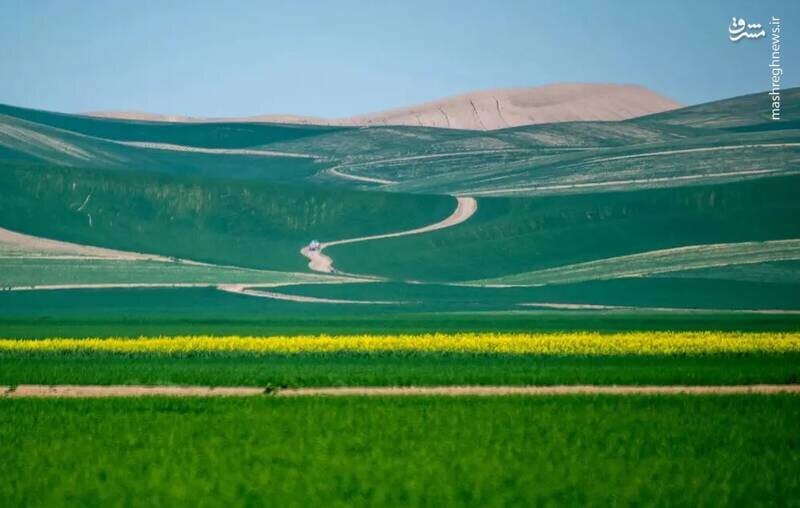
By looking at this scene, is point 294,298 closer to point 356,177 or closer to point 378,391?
point 378,391

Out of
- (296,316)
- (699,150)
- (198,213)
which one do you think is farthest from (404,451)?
(699,150)

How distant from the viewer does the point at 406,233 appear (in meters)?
115

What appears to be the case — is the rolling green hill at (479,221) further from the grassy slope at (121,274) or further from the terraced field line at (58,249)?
the terraced field line at (58,249)

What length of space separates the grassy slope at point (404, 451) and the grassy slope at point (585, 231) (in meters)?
73.1

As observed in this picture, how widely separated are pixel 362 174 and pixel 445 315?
9896cm

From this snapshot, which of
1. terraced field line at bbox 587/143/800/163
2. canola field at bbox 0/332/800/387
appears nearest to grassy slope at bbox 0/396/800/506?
canola field at bbox 0/332/800/387

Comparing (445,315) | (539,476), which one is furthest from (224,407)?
(445,315)

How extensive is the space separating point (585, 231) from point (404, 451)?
86.9m

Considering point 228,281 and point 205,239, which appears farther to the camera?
point 205,239

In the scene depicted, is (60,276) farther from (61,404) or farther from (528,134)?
(528,134)

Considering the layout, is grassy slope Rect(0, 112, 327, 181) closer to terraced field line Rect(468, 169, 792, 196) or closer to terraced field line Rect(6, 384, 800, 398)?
terraced field line Rect(468, 169, 792, 196)

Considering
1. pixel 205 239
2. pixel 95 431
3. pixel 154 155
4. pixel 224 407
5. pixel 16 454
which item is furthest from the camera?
pixel 154 155

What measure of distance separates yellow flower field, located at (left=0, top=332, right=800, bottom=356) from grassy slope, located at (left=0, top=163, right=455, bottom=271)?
57.4m

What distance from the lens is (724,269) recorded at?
89250mm
